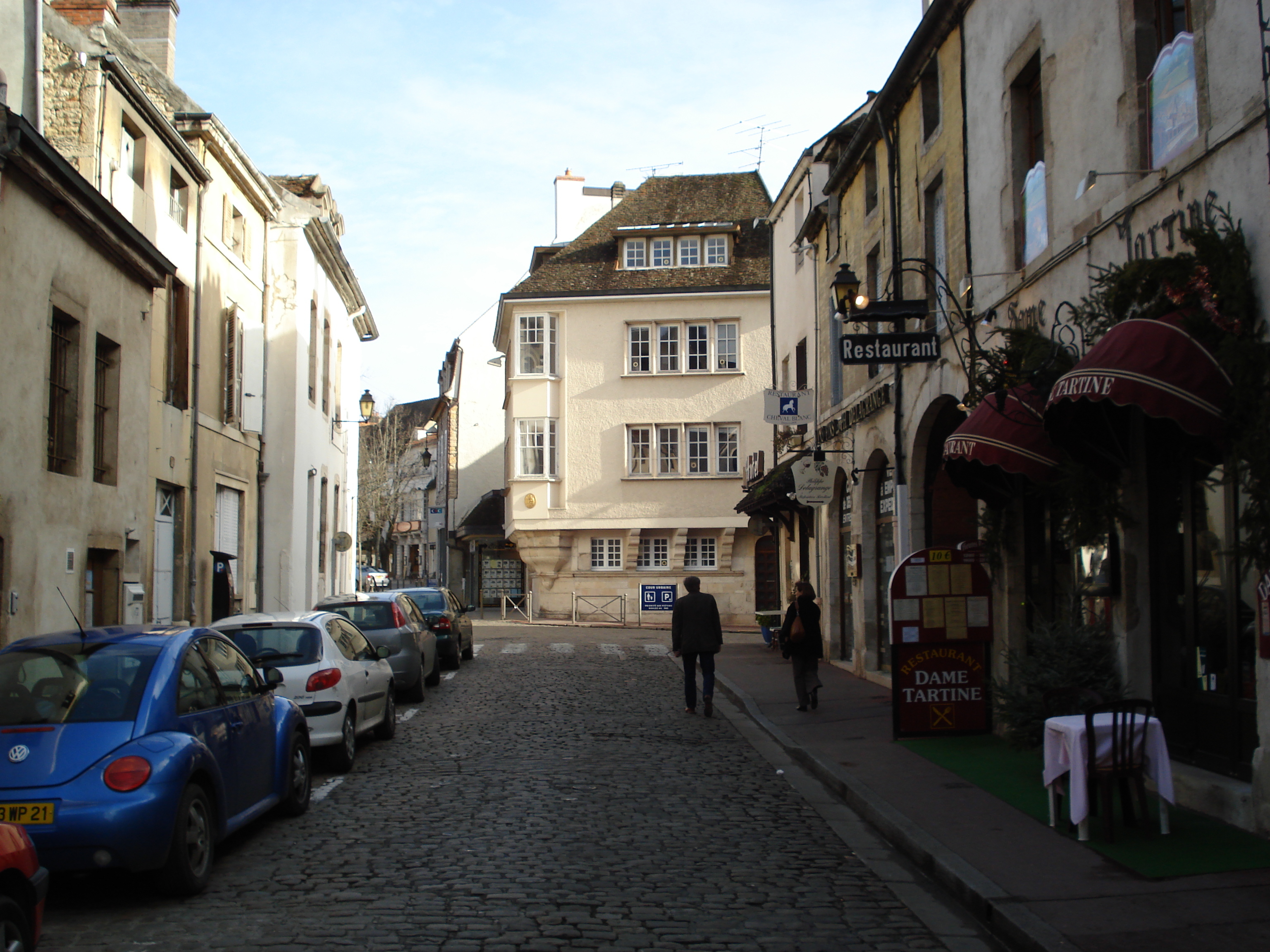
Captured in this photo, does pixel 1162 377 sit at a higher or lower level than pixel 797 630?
higher

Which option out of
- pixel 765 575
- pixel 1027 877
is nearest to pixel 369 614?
pixel 1027 877

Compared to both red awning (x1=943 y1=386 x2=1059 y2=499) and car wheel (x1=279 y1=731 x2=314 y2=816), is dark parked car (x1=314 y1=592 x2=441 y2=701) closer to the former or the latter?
car wheel (x1=279 y1=731 x2=314 y2=816)

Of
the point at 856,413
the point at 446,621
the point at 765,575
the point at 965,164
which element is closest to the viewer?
the point at 965,164

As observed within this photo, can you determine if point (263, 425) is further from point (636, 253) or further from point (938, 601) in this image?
point (636, 253)

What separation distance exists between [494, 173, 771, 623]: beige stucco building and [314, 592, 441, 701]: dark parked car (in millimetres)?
20366

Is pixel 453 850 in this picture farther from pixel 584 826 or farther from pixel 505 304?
pixel 505 304

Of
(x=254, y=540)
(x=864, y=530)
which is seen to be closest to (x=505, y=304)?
(x=254, y=540)

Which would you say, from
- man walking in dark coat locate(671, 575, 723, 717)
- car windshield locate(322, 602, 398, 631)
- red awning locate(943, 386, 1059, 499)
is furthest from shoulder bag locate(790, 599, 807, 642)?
car windshield locate(322, 602, 398, 631)

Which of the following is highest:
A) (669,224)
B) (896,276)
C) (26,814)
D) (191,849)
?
(669,224)

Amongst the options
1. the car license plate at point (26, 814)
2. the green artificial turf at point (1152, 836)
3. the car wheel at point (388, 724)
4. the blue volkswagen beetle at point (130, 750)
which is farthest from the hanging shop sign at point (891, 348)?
the car license plate at point (26, 814)

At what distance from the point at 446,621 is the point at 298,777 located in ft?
39.8

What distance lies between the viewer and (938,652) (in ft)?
39.3

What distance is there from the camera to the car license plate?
5.99 meters

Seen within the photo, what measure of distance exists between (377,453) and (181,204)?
1554 inches
